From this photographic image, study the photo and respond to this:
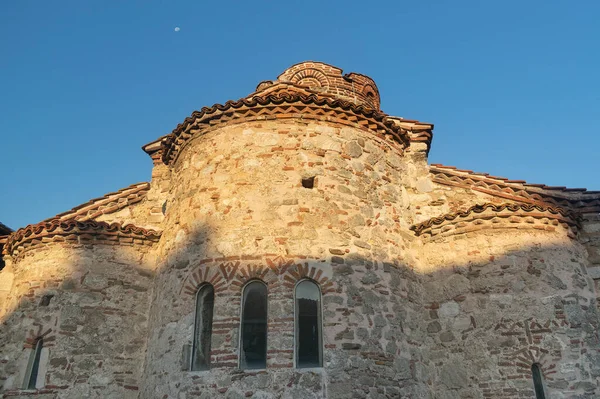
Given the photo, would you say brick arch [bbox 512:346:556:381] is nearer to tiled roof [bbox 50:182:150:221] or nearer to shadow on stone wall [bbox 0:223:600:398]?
shadow on stone wall [bbox 0:223:600:398]

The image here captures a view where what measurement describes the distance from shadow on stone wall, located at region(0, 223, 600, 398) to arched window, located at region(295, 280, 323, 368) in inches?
5.4

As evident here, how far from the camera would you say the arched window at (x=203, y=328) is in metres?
7.12

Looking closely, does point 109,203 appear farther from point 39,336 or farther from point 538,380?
point 538,380

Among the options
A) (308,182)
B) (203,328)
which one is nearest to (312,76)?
(308,182)

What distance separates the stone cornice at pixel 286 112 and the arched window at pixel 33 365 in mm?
4147

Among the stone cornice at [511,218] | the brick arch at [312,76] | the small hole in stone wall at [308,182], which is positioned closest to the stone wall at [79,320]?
the small hole in stone wall at [308,182]

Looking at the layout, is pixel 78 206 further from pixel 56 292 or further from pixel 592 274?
pixel 592 274

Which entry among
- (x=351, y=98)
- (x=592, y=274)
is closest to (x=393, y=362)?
(x=592, y=274)

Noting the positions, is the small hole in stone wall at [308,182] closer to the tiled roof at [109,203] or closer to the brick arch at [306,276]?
the brick arch at [306,276]

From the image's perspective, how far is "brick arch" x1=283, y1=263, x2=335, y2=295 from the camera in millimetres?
7168

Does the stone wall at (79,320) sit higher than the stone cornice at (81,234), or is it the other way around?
the stone cornice at (81,234)

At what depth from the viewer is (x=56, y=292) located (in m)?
8.37

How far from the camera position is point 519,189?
926 cm

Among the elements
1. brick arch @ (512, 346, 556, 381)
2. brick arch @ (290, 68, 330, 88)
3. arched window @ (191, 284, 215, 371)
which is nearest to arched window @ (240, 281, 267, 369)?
arched window @ (191, 284, 215, 371)
